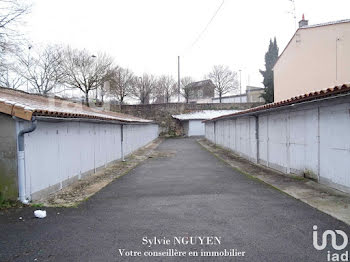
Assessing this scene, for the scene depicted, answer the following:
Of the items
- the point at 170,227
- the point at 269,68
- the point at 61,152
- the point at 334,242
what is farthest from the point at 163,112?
the point at 334,242

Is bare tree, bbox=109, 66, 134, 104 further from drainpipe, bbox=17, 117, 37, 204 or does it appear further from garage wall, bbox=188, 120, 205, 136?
drainpipe, bbox=17, 117, 37, 204

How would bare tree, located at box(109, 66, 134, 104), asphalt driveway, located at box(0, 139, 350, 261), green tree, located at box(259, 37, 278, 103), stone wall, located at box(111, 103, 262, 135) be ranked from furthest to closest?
bare tree, located at box(109, 66, 134, 104) < stone wall, located at box(111, 103, 262, 135) < green tree, located at box(259, 37, 278, 103) < asphalt driveway, located at box(0, 139, 350, 261)

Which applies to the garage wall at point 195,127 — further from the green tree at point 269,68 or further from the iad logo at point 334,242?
the iad logo at point 334,242

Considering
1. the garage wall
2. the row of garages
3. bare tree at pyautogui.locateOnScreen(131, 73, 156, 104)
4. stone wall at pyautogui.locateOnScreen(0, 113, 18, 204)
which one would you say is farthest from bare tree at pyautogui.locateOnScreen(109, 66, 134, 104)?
stone wall at pyautogui.locateOnScreen(0, 113, 18, 204)

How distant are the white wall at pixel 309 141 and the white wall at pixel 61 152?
696cm

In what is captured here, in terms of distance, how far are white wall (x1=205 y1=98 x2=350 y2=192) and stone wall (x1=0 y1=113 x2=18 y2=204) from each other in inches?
294

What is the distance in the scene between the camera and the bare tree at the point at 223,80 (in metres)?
54.3

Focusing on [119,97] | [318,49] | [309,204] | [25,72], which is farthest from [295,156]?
[119,97]

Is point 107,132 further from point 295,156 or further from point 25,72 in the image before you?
point 25,72

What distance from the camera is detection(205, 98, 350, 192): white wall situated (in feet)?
20.6

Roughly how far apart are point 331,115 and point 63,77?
99.5 ft

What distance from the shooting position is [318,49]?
17.7 meters

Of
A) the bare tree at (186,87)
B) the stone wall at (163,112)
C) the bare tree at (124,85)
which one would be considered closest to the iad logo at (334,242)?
the stone wall at (163,112)

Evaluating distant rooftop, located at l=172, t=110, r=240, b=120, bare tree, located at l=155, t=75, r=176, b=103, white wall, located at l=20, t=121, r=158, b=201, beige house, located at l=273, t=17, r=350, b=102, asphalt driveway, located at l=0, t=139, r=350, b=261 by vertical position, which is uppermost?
bare tree, located at l=155, t=75, r=176, b=103
